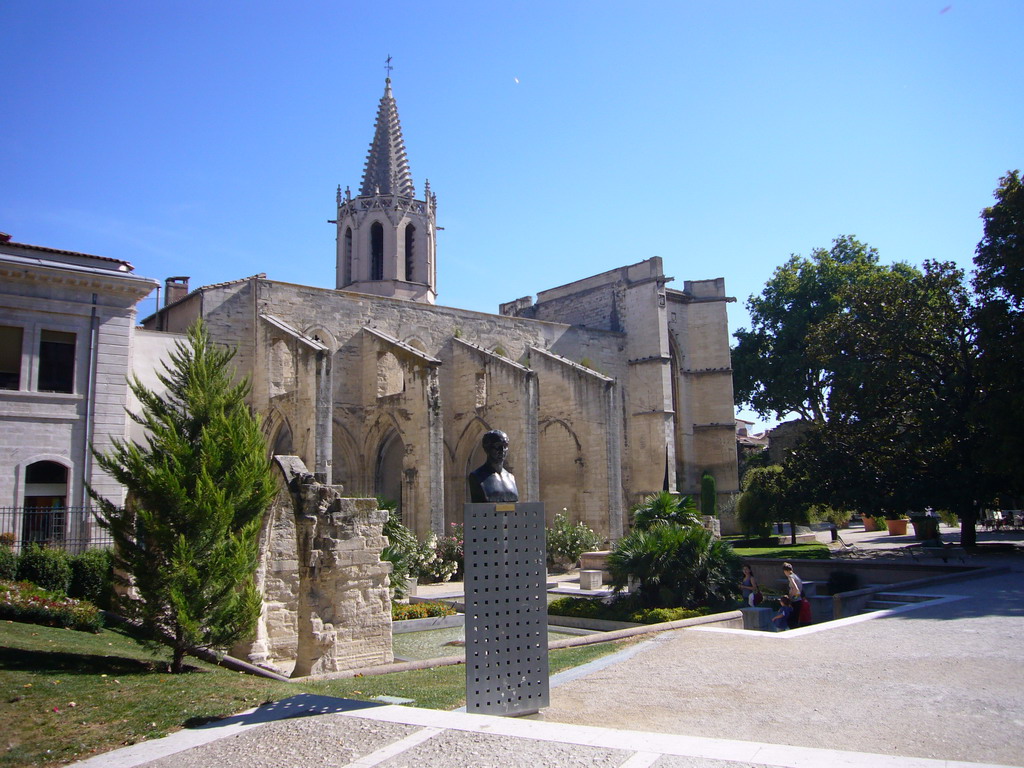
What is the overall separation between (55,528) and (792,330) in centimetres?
3141

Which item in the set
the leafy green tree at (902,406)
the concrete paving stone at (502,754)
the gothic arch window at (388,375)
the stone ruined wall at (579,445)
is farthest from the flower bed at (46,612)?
the leafy green tree at (902,406)

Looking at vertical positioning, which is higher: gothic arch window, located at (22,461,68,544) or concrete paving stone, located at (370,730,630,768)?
gothic arch window, located at (22,461,68,544)

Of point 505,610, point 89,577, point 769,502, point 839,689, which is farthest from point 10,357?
point 769,502

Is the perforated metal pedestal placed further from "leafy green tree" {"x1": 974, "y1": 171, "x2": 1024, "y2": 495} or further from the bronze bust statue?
"leafy green tree" {"x1": 974, "y1": 171, "x2": 1024, "y2": 495}

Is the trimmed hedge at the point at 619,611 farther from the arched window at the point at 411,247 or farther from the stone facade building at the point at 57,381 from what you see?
the arched window at the point at 411,247

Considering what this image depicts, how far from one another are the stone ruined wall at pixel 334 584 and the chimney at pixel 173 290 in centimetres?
1820

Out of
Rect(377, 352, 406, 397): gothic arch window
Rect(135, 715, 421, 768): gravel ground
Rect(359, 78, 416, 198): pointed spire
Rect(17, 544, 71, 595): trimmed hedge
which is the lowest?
Rect(135, 715, 421, 768): gravel ground

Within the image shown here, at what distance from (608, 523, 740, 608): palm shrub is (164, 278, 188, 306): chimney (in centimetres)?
1942

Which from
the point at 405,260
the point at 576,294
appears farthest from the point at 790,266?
the point at 405,260

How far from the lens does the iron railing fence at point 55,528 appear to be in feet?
51.6

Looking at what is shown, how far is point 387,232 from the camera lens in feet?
109

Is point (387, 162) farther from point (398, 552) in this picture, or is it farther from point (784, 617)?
point (784, 617)

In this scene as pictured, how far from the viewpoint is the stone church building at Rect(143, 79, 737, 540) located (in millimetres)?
21891

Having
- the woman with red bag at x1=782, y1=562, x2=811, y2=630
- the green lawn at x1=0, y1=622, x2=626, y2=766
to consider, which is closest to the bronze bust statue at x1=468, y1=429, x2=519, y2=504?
the green lawn at x1=0, y1=622, x2=626, y2=766
